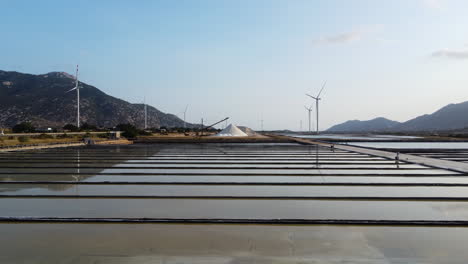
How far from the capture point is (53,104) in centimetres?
8688

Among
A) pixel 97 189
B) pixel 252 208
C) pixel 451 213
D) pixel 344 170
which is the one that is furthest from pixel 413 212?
pixel 97 189

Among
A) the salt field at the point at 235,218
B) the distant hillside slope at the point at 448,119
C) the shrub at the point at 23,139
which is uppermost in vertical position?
the distant hillside slope at the point at 448,119

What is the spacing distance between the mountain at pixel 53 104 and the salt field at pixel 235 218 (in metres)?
70.0

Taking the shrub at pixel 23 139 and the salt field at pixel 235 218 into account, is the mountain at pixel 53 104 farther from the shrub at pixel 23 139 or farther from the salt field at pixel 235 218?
the salt field at pixel 235 218

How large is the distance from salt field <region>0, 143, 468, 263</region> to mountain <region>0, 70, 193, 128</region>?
230 feet

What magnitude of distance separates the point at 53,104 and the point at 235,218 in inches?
3584

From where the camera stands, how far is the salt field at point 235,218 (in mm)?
4770

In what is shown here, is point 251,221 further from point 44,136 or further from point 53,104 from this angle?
point 53,104

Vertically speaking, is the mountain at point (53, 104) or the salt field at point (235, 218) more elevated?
the mountain at point (53, 104)

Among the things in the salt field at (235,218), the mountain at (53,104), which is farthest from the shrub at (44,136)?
the mountain at (53,104)

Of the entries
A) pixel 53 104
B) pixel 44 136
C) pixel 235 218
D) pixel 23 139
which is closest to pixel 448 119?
pixel 53 104

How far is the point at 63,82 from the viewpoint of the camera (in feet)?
370

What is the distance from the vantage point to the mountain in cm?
7988

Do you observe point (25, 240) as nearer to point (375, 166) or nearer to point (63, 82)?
point (375, 166)
